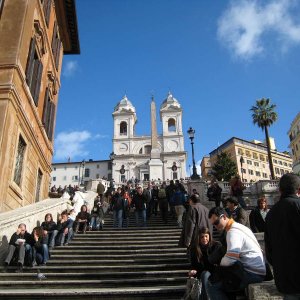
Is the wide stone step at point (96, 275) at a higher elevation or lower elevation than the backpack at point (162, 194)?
lower

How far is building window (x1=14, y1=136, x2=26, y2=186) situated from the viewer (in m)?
12.7

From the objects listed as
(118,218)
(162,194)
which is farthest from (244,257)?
(162,194)

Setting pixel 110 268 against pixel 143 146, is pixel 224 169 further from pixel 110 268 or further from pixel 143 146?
pixel 110 268

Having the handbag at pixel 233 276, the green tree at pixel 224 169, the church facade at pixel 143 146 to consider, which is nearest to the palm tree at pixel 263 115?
the green tree at pixel 224 169

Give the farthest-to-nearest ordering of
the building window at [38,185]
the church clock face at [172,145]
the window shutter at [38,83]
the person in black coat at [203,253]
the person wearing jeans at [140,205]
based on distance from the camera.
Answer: the church clock face at [172,145]
the building window at [38,185]
the window shutter at [38,83]
the person wearing jeans at [140,205]
the person in black coat at [203,253]

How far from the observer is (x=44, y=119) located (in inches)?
674

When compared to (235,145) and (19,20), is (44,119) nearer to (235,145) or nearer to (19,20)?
(19,20)

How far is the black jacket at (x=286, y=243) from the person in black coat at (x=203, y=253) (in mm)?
1593

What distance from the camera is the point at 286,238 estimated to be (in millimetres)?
3355

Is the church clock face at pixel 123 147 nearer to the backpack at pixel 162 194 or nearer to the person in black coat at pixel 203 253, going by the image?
the backpack at pixel 162 194

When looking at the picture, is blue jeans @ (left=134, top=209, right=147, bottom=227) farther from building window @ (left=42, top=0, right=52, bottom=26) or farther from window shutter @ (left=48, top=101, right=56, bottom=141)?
building window @ (left=42, top=0, right=52, bottom=26)

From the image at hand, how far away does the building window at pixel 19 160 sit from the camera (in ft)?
41.7

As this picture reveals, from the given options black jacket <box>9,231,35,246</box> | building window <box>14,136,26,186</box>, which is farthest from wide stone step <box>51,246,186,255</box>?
building window <box>14,136,26,186</box>

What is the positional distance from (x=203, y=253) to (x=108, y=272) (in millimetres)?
2633
